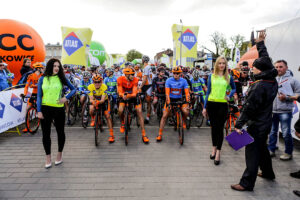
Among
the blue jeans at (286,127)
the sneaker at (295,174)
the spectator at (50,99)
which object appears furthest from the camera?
the blue jeans at (286,127)

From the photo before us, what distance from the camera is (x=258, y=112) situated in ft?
9.95

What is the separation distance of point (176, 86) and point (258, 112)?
266 centimetres

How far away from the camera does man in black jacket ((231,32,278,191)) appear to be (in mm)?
2924

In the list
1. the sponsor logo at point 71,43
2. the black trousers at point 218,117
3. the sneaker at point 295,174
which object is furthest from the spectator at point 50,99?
the sponsor logo at point 71,43

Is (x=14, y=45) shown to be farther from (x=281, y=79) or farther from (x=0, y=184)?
(x=281, y=79)

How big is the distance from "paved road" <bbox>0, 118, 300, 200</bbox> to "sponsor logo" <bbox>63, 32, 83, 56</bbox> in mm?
5073

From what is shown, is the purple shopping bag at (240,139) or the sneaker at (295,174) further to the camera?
the sneaker at (295,174)

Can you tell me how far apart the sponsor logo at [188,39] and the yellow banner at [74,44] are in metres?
5.35

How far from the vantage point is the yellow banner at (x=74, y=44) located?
9.27 meters

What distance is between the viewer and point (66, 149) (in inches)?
193

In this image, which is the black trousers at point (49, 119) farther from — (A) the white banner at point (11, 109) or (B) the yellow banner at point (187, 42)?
(B) the yellow banner at point (187, 42)

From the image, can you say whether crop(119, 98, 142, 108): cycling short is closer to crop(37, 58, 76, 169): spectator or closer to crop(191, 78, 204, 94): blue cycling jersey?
crop(37, 58, 76, 169): spectator

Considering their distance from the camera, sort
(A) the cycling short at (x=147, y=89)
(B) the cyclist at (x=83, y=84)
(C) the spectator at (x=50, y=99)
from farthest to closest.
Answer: (A) the cycling short at (x=147, y=89)
(B) the cyclist at (x=83, y=84)
(C) the spectator at (x=50, y=99)

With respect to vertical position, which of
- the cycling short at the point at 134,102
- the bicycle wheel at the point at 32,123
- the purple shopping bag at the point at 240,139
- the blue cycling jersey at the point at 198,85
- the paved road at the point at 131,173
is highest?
the blue cycling jersey at the point at 198,85
